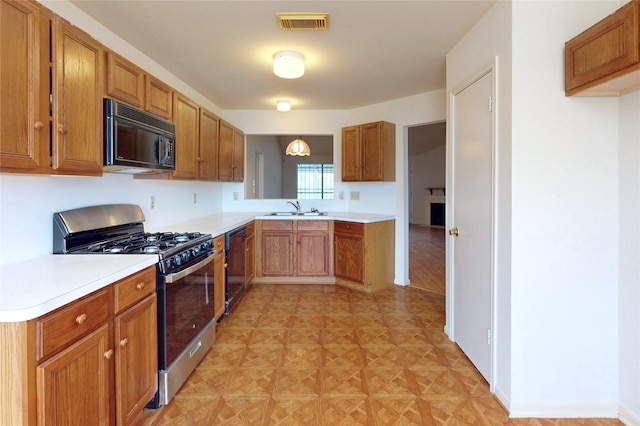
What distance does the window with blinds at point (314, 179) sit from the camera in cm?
1062

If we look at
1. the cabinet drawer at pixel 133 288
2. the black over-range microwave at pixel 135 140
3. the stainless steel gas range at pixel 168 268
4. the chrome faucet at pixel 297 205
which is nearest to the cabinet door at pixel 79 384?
the cabinet drawer at pixel 133 288

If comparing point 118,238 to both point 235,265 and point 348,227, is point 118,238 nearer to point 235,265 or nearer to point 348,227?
point 235,265

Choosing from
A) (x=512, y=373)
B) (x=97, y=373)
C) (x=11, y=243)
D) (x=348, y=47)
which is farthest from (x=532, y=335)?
(x=11, y=243)

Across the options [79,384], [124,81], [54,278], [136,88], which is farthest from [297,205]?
[79,384]

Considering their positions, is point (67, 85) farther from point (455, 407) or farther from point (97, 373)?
point (455, 407)

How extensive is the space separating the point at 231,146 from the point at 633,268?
12.1 ft

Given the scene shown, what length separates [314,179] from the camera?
1076 centimetres

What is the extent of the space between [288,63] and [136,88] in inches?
46.2

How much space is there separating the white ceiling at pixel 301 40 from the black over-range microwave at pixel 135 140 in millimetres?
685

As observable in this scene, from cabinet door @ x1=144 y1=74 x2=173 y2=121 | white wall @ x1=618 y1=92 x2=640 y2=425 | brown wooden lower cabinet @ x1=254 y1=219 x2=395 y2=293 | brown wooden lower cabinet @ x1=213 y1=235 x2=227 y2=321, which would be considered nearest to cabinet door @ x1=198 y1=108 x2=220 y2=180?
cabinet door @ x1=144 y1=74 x2=173 y2=121

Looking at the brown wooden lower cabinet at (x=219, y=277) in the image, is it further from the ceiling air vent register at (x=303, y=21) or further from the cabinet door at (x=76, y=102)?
the ceiling air vent register at (x=303, y=21)

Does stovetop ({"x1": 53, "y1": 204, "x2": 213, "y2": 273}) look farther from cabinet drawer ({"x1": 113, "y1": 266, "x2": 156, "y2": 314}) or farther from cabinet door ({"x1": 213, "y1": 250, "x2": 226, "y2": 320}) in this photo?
cabinet door ({"x1": 213, "y1": 250, "x2": 226, "y2": 320})

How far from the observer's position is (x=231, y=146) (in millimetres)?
3883

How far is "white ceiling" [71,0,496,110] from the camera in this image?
2012mm
